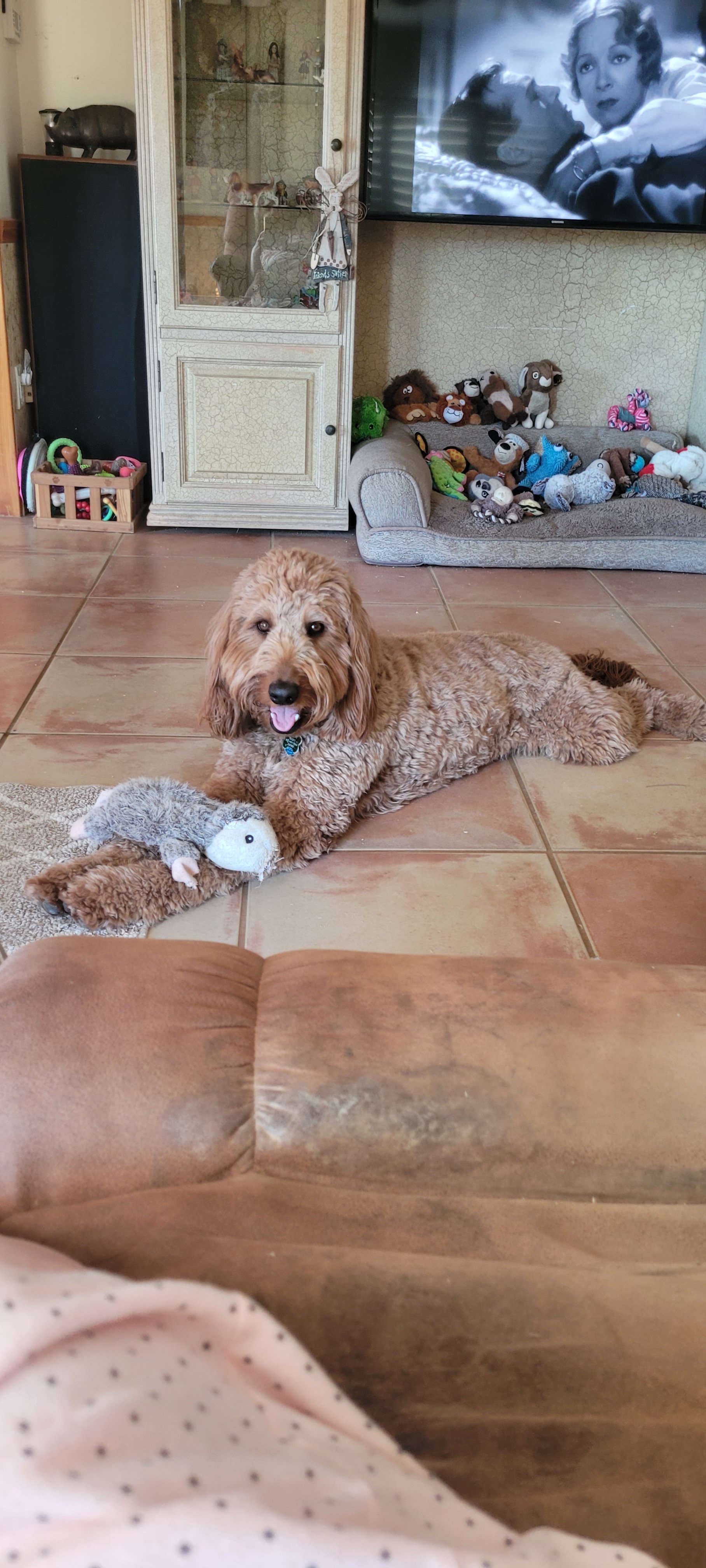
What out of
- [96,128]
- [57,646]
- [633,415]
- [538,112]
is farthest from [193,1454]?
[633,415]

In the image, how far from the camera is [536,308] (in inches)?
189

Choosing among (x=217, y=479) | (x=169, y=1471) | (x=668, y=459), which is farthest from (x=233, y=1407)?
(x=668, y=459)

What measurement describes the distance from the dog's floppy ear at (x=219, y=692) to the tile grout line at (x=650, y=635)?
134 cm

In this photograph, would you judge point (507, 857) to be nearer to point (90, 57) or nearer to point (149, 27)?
point (149, 27)

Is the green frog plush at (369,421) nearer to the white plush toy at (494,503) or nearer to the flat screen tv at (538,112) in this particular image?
the white plush toy at (494,503)

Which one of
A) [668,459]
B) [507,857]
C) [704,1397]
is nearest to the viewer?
→ [704,1397]

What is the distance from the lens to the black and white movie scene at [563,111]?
13.2 ft

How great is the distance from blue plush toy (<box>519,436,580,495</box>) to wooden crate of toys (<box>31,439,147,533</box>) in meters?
1.56

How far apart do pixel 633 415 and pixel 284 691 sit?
3502 millimetres

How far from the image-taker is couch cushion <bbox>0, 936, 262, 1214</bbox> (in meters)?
0.88

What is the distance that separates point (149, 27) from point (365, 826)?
2.93 m

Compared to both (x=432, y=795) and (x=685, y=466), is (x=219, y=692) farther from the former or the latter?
(x=685, y=466)

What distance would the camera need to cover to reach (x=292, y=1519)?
552 mm

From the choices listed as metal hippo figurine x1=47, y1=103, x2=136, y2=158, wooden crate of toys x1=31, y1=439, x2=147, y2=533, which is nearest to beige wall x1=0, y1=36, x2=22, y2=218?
metal hippo figurine x1=47, y1=103, x2=136, y2=158
